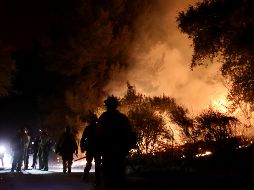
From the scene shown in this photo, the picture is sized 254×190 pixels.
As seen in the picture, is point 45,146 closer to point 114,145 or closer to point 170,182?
point 170,182

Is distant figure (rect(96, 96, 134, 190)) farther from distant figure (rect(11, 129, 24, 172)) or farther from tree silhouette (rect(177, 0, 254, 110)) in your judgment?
distant figure (rect(11, 129, 24, 172))

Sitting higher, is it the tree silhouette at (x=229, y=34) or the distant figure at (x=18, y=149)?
the tree silhouette at (x=229, y=34)

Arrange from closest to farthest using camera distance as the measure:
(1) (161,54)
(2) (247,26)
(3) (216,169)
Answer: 1. (3) (216,169)
2. (2) (247,26)
3. (1) (161,54)

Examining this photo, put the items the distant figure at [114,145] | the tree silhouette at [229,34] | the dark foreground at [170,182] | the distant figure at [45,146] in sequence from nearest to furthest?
the distant figure at [114,145]
the dark foreground at [170,182]
the tree silhouette at [229,34]
the distant figure at [45,146]

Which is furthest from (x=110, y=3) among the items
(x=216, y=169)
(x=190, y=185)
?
(x=190, y=185)

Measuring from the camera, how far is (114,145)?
7.90 m

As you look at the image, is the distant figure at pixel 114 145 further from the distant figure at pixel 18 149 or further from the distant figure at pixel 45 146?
the distant figure at pixel 45 146

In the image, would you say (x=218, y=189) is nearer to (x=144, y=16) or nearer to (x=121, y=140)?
(x=121, y=140)

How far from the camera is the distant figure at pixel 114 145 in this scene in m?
7.82

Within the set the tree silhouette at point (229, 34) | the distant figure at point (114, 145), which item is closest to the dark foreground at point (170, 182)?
the distant figure at point (114, 145)

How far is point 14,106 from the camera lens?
→ 38406mm

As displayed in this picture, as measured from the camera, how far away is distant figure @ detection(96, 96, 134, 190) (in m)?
7.82

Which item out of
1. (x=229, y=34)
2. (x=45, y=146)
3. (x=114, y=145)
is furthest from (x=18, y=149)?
(x=114, y=145)

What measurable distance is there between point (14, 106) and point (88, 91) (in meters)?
7.26
